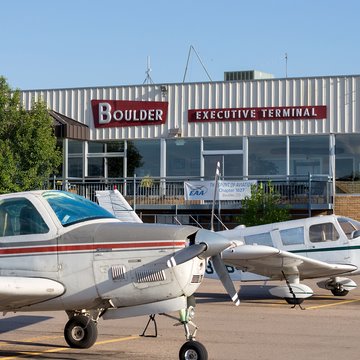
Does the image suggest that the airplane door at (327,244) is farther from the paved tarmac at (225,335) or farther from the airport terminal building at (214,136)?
the airport terminal building at (214,136)

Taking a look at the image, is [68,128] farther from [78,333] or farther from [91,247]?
[91,247]

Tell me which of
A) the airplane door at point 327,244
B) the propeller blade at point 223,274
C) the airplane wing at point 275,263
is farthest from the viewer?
the airplane door at point 327,244

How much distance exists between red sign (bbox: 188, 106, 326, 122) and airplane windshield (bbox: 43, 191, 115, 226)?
2266 cm

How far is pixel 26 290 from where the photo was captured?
9.01 meters

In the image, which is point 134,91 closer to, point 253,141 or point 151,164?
point 151,164

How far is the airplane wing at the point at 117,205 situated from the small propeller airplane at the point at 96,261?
8.25m

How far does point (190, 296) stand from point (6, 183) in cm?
2072

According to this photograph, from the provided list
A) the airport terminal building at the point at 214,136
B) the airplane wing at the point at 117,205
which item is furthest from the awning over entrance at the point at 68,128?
the airplane wing at the point at 117,205

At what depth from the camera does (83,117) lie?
34.4 m

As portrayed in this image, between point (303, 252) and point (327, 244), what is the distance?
512 millimetres

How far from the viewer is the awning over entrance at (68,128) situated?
33.0 m

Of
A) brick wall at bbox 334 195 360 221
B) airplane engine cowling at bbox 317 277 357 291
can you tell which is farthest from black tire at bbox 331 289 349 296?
brick wall at bbox 334 195 360 221

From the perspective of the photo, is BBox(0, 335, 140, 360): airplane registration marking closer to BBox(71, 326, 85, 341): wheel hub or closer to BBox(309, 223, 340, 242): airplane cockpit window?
BBox(71, 326, 85, 341): wheel hub

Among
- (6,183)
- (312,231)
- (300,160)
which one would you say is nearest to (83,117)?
(6,183)
